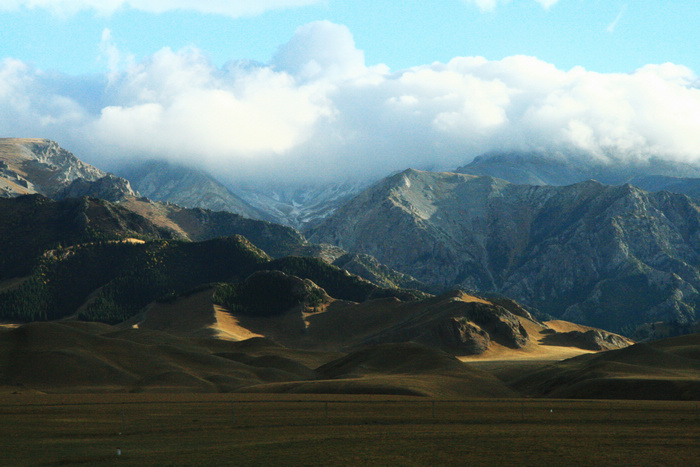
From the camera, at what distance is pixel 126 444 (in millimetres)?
66375

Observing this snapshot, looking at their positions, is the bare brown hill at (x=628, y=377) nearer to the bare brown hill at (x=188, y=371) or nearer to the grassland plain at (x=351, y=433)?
the bare brown hill at (x=188, y=371)

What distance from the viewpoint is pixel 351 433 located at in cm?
7200

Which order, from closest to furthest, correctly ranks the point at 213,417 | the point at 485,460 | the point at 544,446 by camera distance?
1. the point at 485,460
2. the point at 544,446
3. the point at 213,417

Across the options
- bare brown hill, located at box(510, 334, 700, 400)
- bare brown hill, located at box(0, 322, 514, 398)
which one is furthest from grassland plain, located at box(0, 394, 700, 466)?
bare brown hill, located at box(0, 322, 514, 398)

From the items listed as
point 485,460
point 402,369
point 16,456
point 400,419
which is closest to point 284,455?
point 485,460

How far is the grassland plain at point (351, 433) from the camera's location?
56906mm

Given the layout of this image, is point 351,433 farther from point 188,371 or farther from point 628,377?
point 188,371

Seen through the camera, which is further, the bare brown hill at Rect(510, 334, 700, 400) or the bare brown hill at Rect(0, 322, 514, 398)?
the bare brown hill at Rect(0, 322, 514, 398)

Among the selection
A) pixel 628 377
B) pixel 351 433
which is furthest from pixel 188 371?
pixel 351 433

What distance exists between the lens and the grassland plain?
56.9m

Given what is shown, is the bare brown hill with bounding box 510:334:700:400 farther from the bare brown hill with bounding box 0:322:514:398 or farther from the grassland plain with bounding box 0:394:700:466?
the grassland plain with bounding box 0:394:700:466

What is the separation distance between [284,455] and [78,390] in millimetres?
108042

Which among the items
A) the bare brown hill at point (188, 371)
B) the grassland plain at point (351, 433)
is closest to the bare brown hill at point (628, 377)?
the bare brown hill at point (188, 371)

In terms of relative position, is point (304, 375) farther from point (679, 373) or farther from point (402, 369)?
point (679, 373)
